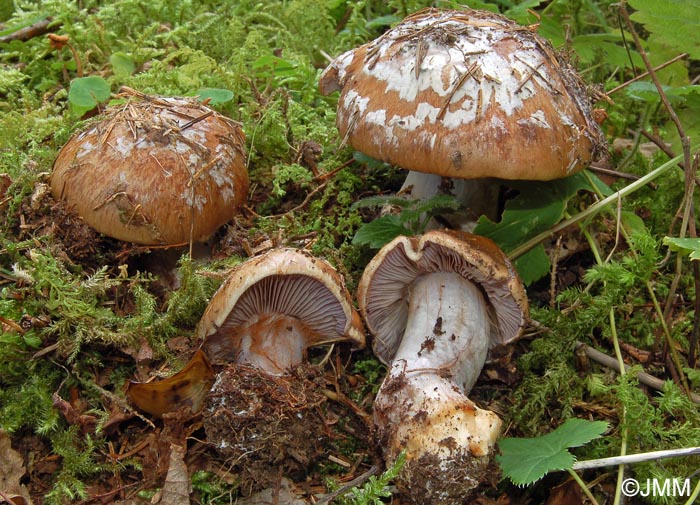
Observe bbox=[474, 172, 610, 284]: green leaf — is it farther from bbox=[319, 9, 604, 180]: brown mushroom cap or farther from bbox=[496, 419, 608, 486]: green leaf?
bbox=[496, 419, 608, 486]: green leaf

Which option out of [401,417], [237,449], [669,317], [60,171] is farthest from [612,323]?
[60,171]

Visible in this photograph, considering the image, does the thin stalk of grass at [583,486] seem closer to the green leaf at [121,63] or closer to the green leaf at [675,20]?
the green leaf at [675,20]

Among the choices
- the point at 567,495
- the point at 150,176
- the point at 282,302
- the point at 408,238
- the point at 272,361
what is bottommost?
the point at 567,495

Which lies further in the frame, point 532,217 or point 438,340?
point 532,217

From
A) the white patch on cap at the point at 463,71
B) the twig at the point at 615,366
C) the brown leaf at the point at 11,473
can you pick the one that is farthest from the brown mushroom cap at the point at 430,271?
the brown leaf at the point at 11,473

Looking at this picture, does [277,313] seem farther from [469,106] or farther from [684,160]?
[684,160]

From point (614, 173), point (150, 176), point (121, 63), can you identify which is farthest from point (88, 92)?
point (614, 173)

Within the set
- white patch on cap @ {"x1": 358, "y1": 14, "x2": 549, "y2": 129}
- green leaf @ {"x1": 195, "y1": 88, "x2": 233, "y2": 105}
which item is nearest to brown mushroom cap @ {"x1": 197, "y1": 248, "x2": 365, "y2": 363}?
white patch on cap @ {"x1": 358, "y1": 14, "x2": 549, "y2": 129}

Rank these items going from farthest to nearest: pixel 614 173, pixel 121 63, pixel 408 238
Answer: pixel 121 63, pixel 614 173, pixel 408 238
